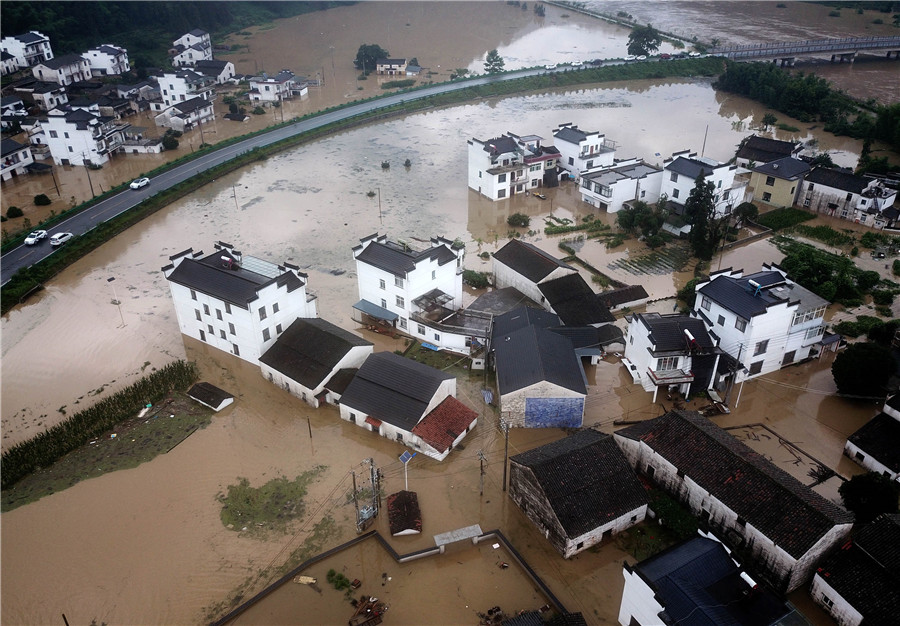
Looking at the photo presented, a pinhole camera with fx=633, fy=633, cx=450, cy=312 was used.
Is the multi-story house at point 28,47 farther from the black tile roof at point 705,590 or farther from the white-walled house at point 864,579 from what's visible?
the white-walled house at point 864,579

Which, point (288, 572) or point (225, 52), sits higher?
point (225, 52)

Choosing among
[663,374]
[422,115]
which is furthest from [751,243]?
[422,115]

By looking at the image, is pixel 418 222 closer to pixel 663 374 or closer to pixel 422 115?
pixel 663 374

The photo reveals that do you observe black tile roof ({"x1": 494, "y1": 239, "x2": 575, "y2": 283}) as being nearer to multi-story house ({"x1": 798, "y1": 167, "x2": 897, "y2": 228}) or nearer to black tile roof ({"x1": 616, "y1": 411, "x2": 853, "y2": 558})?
black tile roof ({"x1": 616, "y1": 411, "x2": 853, "y2": 558})

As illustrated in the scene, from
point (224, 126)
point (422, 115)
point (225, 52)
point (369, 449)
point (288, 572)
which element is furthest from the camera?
point (225, 52)

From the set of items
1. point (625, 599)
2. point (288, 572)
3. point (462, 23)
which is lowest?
point (288, 572)

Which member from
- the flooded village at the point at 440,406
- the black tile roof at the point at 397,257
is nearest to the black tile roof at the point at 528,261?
the flooded village at the point at 440,406

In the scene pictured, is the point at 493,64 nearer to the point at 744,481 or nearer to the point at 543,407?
the point at 543,407
